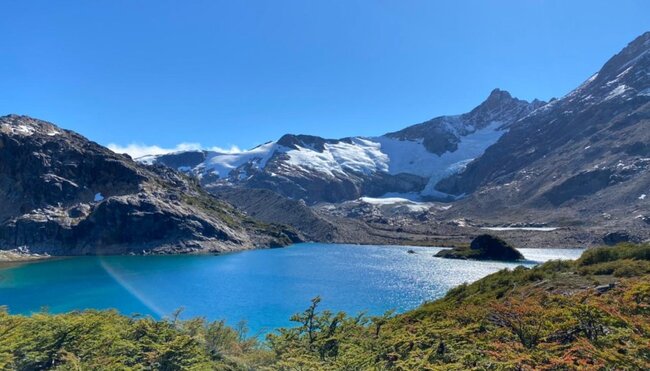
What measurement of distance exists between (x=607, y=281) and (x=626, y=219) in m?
142

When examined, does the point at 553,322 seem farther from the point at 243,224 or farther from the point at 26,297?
the point at 243,224

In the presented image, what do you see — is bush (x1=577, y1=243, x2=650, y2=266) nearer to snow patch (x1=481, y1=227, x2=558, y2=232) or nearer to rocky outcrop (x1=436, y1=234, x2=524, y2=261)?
rocky outcrop (x1=436, y1=234, x2=524, y2=261)

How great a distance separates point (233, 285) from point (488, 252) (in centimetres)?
7627

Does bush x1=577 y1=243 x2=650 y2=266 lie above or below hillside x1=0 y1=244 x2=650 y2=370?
above

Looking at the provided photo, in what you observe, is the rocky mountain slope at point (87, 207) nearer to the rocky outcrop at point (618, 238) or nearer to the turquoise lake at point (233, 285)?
the turquoise lake at point (233, 285)

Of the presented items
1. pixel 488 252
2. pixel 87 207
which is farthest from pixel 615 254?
pixel 87 207

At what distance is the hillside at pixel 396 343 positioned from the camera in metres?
11.5

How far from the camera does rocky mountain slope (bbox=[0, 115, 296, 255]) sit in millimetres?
123500

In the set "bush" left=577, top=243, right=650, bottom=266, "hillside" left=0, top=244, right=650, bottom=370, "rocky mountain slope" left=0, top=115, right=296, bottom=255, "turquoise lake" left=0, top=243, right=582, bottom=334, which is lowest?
"turquoise lake" left=0, top=243, right=582, bottom=334

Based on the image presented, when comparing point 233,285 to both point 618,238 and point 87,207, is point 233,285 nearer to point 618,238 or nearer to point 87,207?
point 87,207

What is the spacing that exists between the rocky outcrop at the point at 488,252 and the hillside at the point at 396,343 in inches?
3841

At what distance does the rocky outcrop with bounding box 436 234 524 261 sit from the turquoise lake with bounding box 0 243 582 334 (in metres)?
16.2

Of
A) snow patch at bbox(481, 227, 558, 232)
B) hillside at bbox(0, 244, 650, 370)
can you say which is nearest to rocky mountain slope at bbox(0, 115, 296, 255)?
snow patch at bbox(481, 227, 558, 232)

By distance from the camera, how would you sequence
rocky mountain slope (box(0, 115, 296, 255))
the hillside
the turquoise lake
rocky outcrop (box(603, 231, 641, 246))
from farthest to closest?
1. rocky mountain slope (box(0, 115, 296, 255))
2. rocky outcrop (box(603, 231, 641, 246))
3. the turquoise lake
4. the hillside
